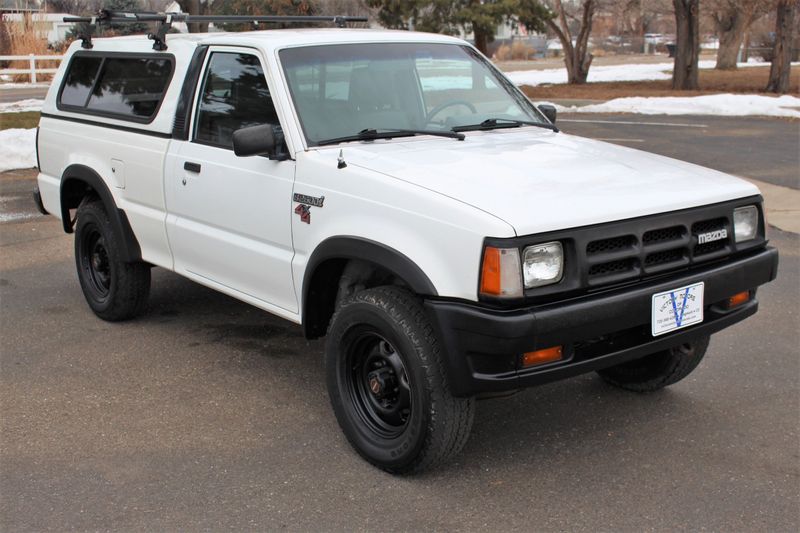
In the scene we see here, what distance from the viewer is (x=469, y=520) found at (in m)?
3.66

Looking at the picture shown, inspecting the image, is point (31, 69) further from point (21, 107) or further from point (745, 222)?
point (745, 222)

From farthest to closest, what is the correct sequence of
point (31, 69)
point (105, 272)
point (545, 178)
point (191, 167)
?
point (31, 69) → point (105, 272) → point (191, 167) → point (545, 178)

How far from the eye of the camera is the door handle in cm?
506

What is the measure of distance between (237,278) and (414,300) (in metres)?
1.43

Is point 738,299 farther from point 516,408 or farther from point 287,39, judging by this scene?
point 287,39

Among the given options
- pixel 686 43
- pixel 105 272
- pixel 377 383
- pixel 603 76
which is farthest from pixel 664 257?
pixel 603 76

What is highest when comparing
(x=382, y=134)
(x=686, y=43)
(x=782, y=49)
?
(x=686, y=43)

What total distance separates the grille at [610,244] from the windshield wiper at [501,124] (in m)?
1.40

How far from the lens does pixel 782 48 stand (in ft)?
84.6

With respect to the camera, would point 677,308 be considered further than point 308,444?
No

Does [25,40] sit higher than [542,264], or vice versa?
[25,40]

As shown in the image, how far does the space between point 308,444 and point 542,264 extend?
1515mm

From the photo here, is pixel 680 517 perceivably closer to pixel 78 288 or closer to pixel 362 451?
pixel 362 451

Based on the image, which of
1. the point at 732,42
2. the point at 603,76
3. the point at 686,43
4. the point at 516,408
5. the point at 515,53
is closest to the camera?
the point at 516,408
